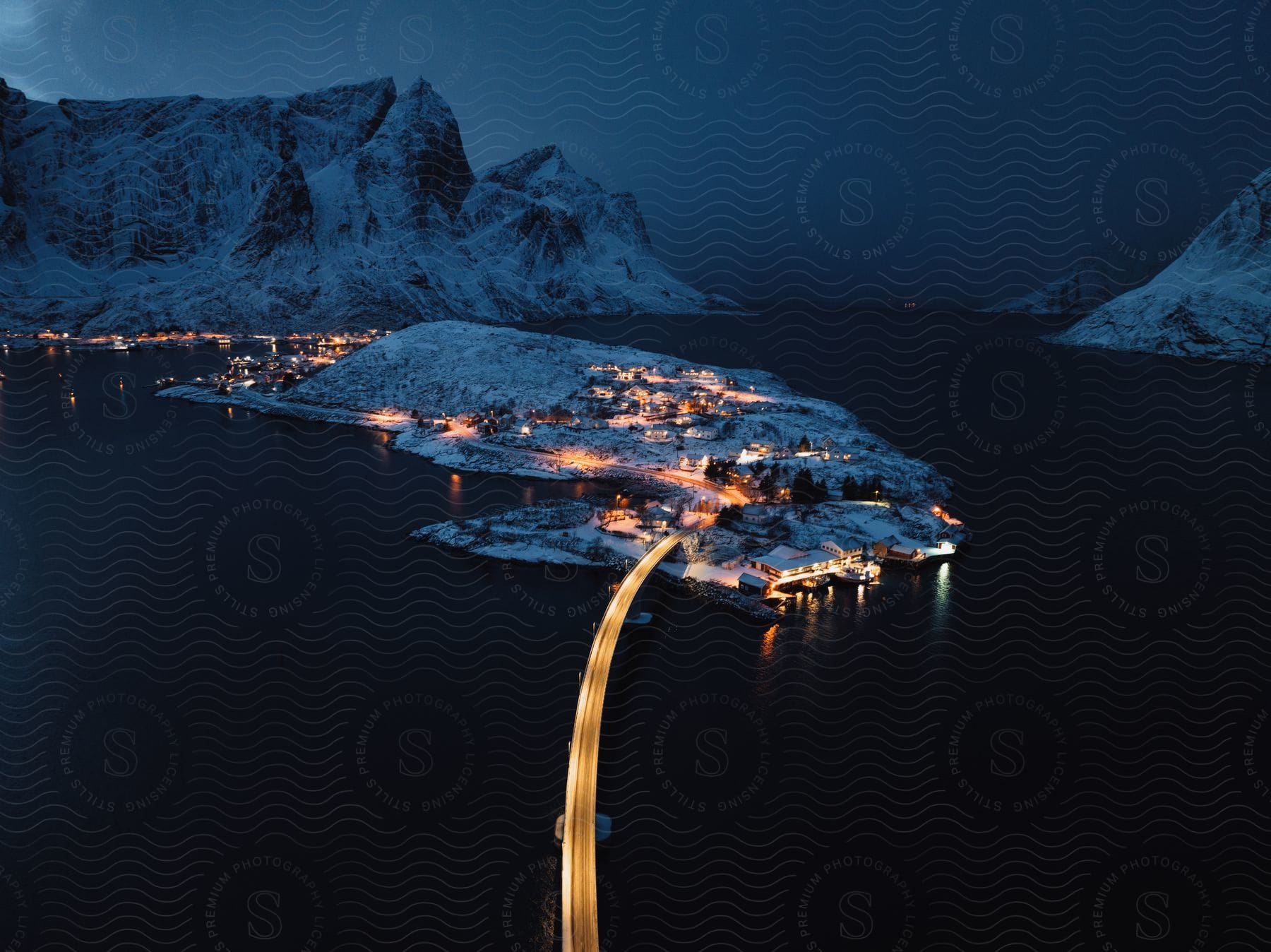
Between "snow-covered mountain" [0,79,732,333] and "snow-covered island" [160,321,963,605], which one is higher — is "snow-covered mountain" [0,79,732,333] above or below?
above

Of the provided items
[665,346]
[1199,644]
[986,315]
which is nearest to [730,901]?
[1199,644]

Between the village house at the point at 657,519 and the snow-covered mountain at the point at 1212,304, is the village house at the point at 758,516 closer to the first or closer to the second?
the village house at the point at 657,519

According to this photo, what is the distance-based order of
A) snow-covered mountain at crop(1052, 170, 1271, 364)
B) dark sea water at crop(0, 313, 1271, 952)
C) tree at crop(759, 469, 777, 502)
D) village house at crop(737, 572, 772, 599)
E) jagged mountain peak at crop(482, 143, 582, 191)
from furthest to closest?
jagged mountain peak at crop(482, 143, 582, 191) < snow-covered mountain at crop(1052, 170, 1271, 364) < tree at crop(759, 469, 777, 502) < village house at crop(737, 572, 772, 599) < dark sea water at crop(0, 313, 1271, 952)

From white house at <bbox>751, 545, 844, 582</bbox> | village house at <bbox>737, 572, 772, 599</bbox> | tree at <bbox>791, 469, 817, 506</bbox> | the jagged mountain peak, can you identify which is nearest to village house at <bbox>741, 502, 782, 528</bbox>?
tree at <bbox>791, 469, 817, 506</bbox>

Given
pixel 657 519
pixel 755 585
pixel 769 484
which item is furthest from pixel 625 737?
pixel 769 484

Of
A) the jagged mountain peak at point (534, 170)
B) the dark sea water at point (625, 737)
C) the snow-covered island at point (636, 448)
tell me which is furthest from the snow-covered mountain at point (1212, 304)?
the jagged mountain peak at point (534, 170)

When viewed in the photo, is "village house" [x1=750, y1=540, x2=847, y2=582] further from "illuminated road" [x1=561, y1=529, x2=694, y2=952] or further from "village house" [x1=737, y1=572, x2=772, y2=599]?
"illuminated road" [x1=561, y1=529, x2=694, y2=952]

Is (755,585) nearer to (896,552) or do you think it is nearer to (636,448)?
(896,552)

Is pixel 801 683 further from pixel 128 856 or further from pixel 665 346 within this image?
pixel 665 346
